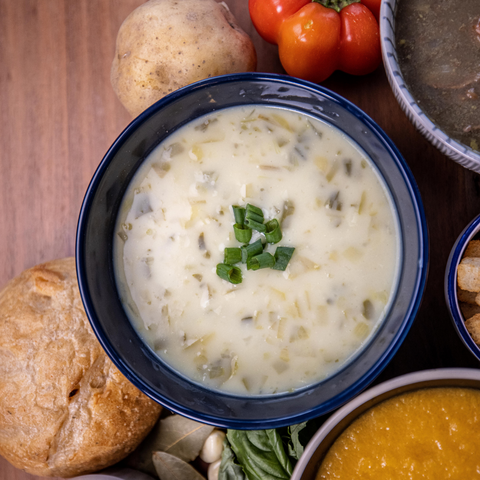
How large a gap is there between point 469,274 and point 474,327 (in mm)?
150

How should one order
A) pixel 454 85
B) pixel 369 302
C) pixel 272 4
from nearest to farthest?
1. pixel 454 85
2. pixel 369 302
3. pixel 272 4

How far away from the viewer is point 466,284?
1359mm

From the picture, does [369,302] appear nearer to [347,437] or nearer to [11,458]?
[347,437]

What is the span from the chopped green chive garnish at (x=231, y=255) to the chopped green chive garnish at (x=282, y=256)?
10cm

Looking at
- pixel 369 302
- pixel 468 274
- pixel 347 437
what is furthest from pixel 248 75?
pixel 347 437

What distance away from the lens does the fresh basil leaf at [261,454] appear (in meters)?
1.58


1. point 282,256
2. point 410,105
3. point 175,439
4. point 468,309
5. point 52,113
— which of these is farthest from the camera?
point 52,113

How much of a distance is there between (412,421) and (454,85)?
35.3 inches

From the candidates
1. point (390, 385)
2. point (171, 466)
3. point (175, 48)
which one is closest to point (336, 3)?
point (175, 48)

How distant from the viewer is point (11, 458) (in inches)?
64.7

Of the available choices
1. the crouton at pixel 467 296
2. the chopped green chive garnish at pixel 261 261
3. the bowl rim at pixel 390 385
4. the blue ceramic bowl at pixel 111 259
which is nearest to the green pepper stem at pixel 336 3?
the blue ceramic bowl at pixel 111 259

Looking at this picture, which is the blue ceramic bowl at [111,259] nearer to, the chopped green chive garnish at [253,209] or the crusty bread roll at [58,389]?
the crusty bread roll at [58,389]

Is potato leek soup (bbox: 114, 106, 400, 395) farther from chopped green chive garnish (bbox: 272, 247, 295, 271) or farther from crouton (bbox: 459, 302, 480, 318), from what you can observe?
crouton (bbox: 459, 302, 480, 318)

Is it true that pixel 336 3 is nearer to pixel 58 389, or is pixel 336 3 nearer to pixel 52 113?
pixel 52 113
